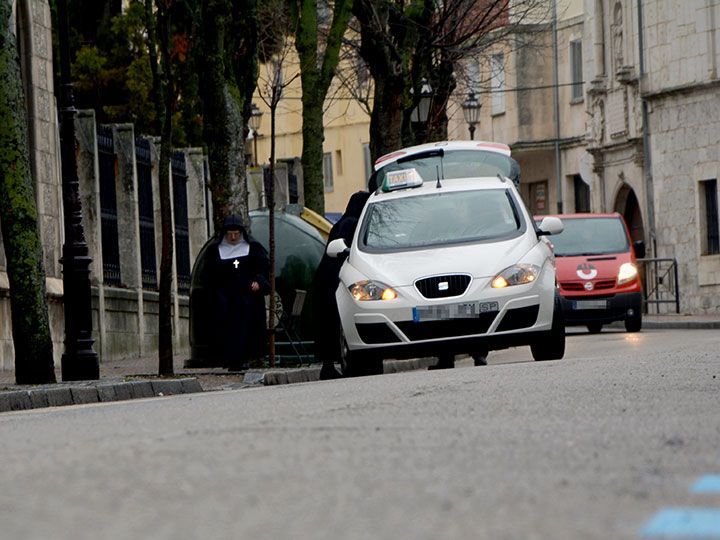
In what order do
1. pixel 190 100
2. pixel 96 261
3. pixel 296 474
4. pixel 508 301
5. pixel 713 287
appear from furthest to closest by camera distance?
pixel 713 287 < pixel 190 100 < pixel 96 261 < pixel 508 301 < pixel 296 474

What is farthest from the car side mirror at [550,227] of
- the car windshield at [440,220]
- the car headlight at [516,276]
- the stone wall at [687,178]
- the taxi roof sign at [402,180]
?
the stone wall at [687,178]

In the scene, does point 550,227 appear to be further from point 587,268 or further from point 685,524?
point 587,268

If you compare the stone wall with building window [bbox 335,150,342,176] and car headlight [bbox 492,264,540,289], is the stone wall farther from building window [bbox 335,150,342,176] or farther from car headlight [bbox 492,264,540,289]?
car headlight [bbox 492,264,540,289]

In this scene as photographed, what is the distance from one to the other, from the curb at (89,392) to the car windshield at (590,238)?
48.7 feet

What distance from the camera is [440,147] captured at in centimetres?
2505

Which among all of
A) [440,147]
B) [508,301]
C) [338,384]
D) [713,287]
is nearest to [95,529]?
[338,384]

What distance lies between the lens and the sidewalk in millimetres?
16453

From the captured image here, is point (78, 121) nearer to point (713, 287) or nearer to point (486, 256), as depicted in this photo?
point (486, 256)

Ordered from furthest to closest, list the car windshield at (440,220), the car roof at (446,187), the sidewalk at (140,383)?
the car roof at (446,187)
the car windshield at (440,220)
the sidewalk at (140,383)

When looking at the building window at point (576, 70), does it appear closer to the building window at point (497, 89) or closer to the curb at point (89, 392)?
the building window at point (497, 89)

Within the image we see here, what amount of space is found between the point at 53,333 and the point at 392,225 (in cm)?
803

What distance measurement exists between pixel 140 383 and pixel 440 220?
3.15 metres

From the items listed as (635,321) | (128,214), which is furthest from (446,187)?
(635,321)

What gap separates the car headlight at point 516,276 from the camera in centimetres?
1733
